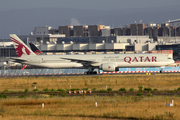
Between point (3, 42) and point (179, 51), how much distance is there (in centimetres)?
9332

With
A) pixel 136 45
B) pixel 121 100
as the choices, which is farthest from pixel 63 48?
pixel 121 100

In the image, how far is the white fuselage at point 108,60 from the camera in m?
61.1

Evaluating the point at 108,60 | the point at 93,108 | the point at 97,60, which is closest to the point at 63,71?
the point at 97,60

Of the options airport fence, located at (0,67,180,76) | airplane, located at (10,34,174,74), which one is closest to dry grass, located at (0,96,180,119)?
airplane, located at (10,34,174,74)

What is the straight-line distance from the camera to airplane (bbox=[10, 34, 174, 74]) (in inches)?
2403

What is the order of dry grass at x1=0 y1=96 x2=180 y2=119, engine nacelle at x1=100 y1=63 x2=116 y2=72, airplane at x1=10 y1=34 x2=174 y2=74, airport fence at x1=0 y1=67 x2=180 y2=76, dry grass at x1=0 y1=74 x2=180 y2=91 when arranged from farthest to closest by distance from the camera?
1. airport fence at x1=0 y1=67 x2=180 y2=76
2. airplane at x1=10 y1=34 x2=174 y2=74
3. engine nacelle at x1=100 y1=63 x2=116 y2=72
4. dry grass at x1=0 y1=74 x2=180 y2=91
5. dry grass at x1=0 y1=96 x2=180 y2=119

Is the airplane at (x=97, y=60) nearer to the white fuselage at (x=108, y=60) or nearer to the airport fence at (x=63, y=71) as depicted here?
the white fuselage at (x=108, y=60)

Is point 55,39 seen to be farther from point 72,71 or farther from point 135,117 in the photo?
point 135,117

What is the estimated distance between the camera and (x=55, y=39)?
173 meters

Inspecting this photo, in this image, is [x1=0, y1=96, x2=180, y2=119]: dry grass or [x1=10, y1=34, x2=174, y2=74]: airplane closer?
[x1=0, y1=96, x2=180, y2=119]: dry grass

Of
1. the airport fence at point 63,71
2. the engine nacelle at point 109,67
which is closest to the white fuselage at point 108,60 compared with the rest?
the engine nacelle at point 109,67

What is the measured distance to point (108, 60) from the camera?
62.1 m

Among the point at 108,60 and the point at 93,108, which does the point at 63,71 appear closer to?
the point at 108,60

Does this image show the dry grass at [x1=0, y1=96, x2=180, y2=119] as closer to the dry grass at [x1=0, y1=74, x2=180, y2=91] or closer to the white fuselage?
the dry grass at [x1=0, y1=74, x2=180, y2=91]
